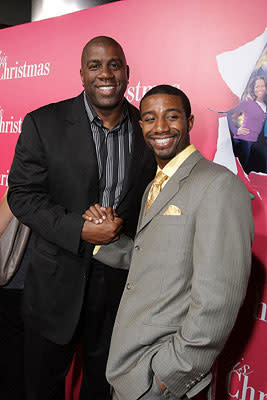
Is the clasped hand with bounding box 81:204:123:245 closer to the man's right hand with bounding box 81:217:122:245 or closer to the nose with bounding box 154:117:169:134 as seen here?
the man's right hand with bounding box 81:217:122:245

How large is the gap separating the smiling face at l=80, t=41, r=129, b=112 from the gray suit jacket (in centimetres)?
59

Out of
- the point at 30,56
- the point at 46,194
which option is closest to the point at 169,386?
the point at 46,194

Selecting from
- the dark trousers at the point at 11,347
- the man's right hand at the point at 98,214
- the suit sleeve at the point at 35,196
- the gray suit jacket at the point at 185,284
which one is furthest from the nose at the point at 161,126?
the dark trousers at the point at 11,347

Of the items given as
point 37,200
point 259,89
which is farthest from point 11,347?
point 259,89

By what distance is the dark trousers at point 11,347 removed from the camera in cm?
258

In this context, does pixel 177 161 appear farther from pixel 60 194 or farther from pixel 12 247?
pixel 12 247

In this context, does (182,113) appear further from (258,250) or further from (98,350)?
(98,350)

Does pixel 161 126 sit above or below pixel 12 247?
above

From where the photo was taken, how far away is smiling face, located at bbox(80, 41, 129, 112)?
1.75 m

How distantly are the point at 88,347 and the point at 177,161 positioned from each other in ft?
3.48

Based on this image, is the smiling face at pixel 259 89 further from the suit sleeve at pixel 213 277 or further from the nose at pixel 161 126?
the suit sleeve at pixel 213 277

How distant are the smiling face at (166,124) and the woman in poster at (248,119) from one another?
69 cm

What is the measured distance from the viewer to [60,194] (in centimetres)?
177

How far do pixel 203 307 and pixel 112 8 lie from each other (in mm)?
1967
